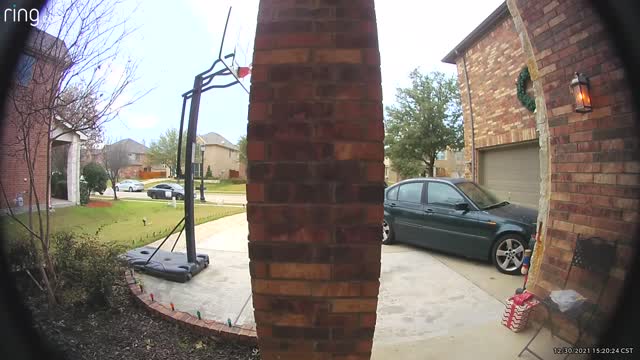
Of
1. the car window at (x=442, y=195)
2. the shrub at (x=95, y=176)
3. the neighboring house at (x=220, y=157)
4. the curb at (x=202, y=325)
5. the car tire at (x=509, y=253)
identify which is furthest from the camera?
the neighboring house at (x=220, y=157)

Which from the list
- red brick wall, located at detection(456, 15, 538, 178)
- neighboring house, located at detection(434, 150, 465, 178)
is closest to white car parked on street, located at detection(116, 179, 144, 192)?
red brick wall, located at detection(456, 15, 538, 178)

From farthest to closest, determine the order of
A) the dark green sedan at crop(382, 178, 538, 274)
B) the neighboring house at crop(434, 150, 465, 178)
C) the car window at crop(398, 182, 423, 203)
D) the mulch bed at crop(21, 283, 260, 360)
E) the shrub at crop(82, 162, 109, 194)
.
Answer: the neighboring house at crop(434, 150, 465, 178)
the shrub at crop(82, 162, 109, 194)
the car window at crop(398, 182, 423, 203)
the dark green sedan at crop(382, 178, 538, 274)
the mulch bed at crop(21, 283, 260, 360)

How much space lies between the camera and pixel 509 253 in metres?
4.62

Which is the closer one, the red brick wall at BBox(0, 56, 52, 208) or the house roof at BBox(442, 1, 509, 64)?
the red brick wall at BBox(0, 56, 52, 208)

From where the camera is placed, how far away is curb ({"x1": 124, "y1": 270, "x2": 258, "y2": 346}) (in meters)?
2.66

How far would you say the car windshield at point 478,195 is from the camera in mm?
5350

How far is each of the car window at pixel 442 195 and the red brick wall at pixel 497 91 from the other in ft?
Result: 9.97

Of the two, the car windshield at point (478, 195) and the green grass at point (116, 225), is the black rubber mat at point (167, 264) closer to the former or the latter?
the green grass at point (116, 225)

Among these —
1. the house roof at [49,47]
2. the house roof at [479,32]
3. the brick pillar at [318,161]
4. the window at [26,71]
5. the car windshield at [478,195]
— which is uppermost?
the house roof at [479,32]

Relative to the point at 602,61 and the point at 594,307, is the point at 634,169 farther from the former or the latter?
the point at 594,307

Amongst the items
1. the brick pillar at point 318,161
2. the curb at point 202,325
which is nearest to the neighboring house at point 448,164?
the curb at point 202,325

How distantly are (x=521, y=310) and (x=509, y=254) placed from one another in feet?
6.98

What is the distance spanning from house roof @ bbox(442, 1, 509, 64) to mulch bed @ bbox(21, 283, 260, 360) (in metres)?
9.08

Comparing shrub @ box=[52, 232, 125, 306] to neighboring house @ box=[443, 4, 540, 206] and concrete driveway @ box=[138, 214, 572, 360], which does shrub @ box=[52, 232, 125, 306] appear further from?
neighboring house @ box=[443, 4, 540, 206]
